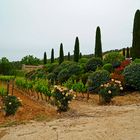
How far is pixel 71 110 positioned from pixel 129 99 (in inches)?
207

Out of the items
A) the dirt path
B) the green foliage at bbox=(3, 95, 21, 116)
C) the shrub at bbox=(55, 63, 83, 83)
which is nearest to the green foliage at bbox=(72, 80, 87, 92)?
the green foliage at bbox=(3, 95, 21, 116)

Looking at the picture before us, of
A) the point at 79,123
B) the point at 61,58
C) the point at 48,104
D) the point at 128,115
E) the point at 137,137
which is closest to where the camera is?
the point at 137,137

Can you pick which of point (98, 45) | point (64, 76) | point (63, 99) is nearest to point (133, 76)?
point (63, 99)

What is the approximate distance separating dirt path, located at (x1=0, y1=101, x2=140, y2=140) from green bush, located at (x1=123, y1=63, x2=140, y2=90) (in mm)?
8591

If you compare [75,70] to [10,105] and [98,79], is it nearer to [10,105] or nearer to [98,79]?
[98,79]

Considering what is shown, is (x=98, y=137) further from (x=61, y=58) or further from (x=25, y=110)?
(x=61, y=58)

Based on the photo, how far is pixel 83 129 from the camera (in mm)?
12688

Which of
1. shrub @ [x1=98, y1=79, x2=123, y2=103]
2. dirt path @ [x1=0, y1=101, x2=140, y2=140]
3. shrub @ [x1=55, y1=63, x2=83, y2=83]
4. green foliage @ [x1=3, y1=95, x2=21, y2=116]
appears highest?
shrub @ [x1=55, y1=63, x2=83, y2=83]

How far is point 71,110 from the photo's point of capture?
17.8 metres

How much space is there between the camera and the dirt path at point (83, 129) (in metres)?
11.6

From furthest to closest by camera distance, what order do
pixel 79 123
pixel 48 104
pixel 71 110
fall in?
pixel 48 104 < pixel 71 110 < pixel 79 123

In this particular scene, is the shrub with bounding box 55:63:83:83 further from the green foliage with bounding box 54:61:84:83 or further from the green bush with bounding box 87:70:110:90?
the green bush with bounding box 87:70:110:90

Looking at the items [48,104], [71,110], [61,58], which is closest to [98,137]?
[71,110]

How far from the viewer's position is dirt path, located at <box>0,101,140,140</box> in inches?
459
